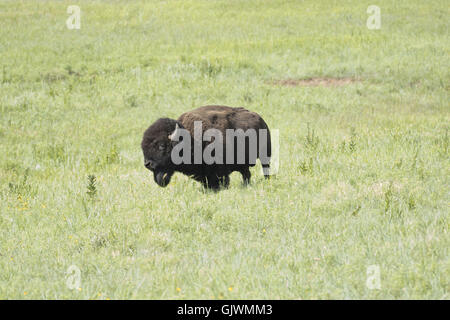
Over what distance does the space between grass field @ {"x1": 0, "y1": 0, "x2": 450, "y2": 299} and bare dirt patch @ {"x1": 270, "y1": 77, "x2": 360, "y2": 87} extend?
177 millimetres

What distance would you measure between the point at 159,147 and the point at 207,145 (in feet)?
3.15

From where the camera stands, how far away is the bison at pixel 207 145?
762 cm

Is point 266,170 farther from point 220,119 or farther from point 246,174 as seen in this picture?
point 220,119

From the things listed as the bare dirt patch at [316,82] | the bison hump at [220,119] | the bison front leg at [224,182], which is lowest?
the bison front leg at [224,182]

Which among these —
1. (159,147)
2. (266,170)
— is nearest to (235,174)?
(266,170)

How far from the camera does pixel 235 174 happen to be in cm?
1017

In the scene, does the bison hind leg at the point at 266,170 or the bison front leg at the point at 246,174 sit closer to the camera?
the bison front leg at the point at 246,174

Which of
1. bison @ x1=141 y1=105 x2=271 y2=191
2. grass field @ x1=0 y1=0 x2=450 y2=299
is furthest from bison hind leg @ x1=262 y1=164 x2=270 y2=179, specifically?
grass field @ x1=0 y1=0 x2=450 y2=299

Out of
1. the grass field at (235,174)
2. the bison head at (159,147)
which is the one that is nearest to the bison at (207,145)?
the bison head at (159,147)

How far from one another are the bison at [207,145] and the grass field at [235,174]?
380mm

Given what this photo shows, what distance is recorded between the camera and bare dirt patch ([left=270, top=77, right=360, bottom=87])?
19891 millimetres

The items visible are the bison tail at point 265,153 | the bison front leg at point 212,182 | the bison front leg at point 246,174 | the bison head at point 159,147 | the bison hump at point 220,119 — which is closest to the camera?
the bison head at point 159,147

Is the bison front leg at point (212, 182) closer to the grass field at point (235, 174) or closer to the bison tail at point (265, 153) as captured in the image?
the grass field at point (235, 174)

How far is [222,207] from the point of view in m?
7.16
